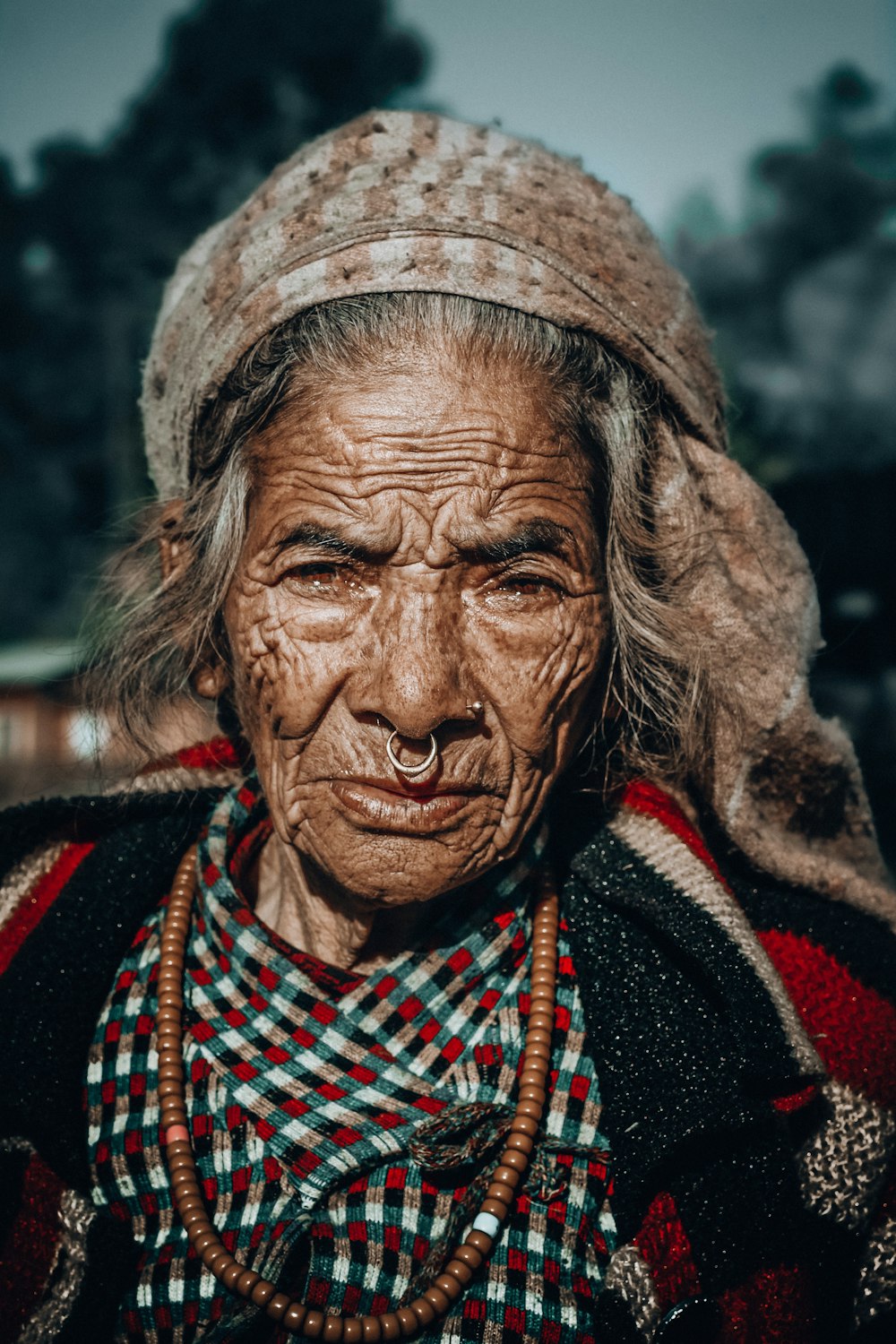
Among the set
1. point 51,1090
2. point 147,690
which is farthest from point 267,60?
point 51,1090

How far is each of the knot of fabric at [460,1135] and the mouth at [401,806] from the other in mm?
475

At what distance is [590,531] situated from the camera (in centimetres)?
174

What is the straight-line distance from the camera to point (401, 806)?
1.57 m

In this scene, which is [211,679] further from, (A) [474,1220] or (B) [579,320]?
(A) [474,1220]

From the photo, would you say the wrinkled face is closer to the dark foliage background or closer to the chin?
the chin

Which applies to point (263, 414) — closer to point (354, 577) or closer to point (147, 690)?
point (354, 577)

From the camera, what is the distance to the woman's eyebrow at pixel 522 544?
5.24ft

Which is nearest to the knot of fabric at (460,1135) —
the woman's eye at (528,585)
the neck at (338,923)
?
the neck at (338,923)

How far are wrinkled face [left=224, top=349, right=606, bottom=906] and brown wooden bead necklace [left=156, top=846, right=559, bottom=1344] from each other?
0.99 feet

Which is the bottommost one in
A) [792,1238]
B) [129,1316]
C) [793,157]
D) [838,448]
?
[129,1316]

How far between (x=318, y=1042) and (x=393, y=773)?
516 mm

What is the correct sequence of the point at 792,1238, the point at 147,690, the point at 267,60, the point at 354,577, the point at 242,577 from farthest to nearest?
the point at 267,60 → the point at 147,690 → the point at 242,577 → the point at 354,577 → the point at 792,1238

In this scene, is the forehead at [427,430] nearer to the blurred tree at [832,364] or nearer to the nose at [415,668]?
the nose at [415,668]

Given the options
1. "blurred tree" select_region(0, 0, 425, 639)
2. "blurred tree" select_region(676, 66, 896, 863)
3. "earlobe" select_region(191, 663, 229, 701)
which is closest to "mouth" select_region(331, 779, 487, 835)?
"earlobe" select_region(191, 663, 229, 701)
